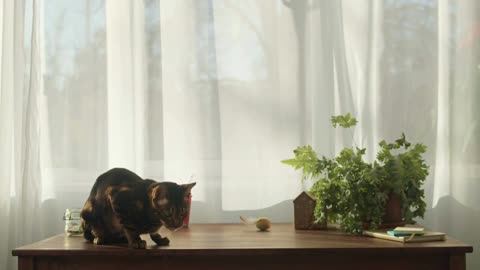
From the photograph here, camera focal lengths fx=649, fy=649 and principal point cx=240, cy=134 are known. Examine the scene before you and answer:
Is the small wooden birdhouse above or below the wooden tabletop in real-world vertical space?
above

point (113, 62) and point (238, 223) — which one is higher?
point (113, 62)

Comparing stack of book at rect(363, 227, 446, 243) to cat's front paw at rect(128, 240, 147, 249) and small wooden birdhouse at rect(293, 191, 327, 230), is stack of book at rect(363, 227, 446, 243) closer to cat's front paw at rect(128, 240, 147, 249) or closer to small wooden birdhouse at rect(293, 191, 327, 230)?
small wooden birdhouse at rect(293, 191, 327, 230)

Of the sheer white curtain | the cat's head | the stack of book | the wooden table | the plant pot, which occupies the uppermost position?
the sheer white curtain

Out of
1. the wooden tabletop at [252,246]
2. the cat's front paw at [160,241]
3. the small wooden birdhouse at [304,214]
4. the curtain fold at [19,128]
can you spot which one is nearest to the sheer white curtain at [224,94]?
the curtain fold at [19,128]

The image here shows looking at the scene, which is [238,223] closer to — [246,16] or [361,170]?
[361,170]

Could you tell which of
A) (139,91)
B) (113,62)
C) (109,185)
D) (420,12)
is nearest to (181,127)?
(139,91)

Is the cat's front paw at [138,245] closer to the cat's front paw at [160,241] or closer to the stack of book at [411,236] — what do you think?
the cat's front paw at [160,241]

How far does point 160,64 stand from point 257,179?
0.55 metres

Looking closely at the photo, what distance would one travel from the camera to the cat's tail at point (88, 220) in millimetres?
1744

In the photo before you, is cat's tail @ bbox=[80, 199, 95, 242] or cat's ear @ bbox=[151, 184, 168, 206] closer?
cat's ear @ bbox=[151, 184, 168, 206]

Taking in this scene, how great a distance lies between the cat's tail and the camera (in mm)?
1744

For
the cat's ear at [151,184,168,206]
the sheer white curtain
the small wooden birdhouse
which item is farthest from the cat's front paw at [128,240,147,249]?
the sheer white curtain

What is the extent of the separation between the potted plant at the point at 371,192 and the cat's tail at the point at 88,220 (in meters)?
0.67

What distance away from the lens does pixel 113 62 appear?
92.4 inches
